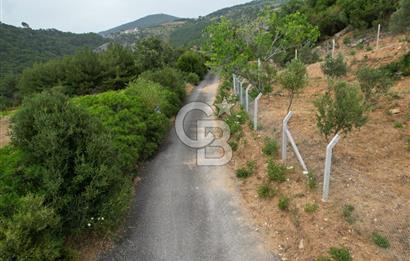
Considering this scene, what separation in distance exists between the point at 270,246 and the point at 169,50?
33398 mm

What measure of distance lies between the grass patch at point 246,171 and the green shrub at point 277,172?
1.00 m

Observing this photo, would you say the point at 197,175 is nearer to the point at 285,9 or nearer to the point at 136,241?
the point at 136,241

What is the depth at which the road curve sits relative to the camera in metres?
5.97

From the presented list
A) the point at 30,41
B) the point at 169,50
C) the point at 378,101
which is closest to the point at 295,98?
the point at 378,101

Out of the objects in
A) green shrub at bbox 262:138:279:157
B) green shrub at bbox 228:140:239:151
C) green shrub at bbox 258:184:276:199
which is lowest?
Result: green shrub at bbox 228:140:239:151

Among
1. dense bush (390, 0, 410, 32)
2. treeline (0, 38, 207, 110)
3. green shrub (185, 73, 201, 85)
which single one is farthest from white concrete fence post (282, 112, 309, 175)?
green shrub (185, 73, 201, 85)

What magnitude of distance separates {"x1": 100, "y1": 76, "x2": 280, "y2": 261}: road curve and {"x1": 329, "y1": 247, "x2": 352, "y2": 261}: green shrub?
42.9 inches

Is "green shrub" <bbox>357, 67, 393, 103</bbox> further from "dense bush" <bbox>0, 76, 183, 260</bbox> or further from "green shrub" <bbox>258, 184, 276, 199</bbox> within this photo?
"dense bush" <bbox>0, 76, 183, 260</bbox>

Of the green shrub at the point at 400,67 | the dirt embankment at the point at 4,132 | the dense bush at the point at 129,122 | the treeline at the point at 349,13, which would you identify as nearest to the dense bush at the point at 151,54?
the dirt embankment at the point at 4,132

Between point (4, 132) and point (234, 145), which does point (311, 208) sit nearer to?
point (234, 145)

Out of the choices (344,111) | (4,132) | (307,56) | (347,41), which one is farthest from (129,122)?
(347,41)

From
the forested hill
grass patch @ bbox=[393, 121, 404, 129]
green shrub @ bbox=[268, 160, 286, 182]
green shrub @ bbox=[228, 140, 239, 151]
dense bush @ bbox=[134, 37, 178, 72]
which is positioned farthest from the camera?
the forested hill

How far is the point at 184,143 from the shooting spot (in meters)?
12.8

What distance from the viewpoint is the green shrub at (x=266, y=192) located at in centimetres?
742
